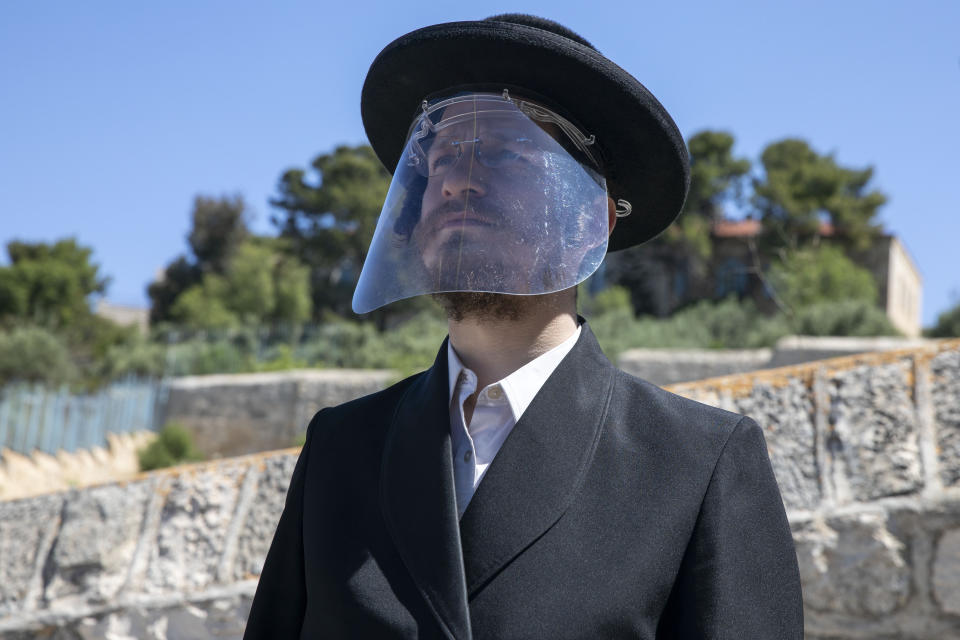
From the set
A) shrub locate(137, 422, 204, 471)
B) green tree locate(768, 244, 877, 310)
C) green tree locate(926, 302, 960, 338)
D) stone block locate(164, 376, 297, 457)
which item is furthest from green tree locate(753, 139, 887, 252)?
shrub locate(137, 422, 204, 471)

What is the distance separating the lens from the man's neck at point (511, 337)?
1.57 m

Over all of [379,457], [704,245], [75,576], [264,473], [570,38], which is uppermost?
[704,245]

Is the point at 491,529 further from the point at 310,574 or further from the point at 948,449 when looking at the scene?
the point at 948,449

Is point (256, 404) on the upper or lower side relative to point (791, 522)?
lower

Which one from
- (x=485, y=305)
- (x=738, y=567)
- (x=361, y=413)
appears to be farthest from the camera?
(x=361, y=413)

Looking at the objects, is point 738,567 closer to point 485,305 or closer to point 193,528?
point 485,305

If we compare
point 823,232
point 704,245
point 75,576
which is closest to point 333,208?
point 704,245

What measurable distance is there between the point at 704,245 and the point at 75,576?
28.9 metres

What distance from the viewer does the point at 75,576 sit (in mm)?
2947

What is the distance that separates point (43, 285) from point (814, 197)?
29.3 meters

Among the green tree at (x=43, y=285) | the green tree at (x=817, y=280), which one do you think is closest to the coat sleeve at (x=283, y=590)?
the green tree at (x=817, y=280)

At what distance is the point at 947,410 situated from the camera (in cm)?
238

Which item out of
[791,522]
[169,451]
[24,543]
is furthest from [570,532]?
[169,451]

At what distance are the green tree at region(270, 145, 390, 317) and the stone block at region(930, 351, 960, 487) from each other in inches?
1162
